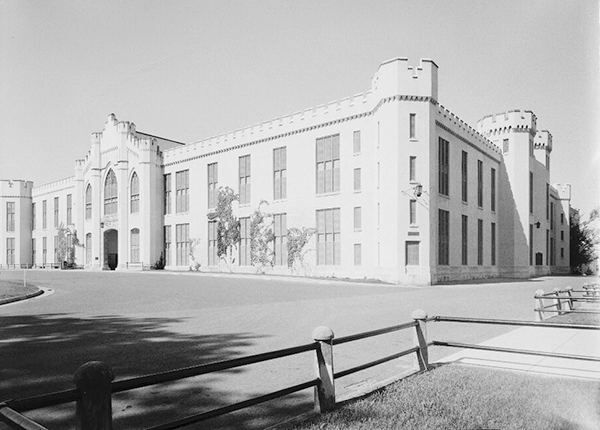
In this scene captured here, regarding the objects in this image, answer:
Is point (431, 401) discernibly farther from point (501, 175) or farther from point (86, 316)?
point (501, 175)

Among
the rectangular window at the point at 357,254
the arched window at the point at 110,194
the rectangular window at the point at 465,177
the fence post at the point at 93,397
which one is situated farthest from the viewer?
the arched window at the point at 110,194

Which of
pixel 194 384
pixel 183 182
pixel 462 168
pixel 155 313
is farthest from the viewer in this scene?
pixel 183 182

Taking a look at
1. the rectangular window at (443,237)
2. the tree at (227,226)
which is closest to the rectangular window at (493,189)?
the rectangular window at (443,237)

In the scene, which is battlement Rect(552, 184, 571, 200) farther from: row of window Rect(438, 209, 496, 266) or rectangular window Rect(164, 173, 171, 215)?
rectangular window Rect(164, 173, 171, 215)

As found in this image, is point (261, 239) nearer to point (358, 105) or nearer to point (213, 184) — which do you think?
point (213, 184)

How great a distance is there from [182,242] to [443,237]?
Result: 27148mm

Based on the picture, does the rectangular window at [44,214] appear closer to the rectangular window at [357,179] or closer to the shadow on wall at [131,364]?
the rectangular window at [357,179]

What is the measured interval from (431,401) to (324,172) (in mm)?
34902

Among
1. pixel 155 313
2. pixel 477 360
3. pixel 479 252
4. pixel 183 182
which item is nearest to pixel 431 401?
pixel 477 360

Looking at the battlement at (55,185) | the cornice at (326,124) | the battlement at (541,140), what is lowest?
the battlement at (55,185)

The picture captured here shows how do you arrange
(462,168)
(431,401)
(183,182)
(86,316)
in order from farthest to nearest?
(183,182)
(462,168)
(86,316)
(431,401)

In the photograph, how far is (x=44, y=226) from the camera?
7431 cm

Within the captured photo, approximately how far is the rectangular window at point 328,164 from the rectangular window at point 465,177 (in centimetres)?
1210

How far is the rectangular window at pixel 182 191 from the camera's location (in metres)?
52.7
